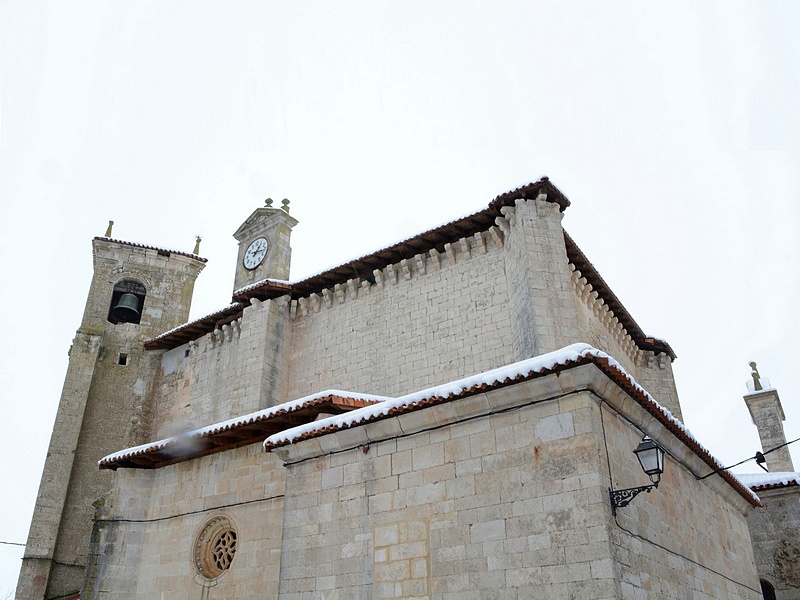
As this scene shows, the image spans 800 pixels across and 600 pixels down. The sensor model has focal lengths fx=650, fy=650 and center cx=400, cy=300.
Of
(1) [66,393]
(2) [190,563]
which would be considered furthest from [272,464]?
(1) [66,393]

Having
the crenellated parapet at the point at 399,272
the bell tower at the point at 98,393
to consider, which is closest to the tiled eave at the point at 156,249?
the bell tower at the point at 98,393

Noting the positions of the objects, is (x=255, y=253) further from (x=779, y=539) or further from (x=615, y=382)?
(x=615, y=382)

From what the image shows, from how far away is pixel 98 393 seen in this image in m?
18.7

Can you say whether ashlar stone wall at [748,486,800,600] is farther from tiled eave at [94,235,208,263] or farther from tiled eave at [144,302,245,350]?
tiled eave at [94,235,208,263]

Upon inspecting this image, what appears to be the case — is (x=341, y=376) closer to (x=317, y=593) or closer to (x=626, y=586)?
(x=317, y=593)

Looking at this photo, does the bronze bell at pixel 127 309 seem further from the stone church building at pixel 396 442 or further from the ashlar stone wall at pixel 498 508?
the ashlar stone wall at pixel 498 508

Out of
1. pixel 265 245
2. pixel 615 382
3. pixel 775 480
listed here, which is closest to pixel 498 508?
pixel 615 382

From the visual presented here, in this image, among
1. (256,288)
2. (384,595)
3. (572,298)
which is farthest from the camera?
(256,288)

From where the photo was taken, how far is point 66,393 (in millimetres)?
18188

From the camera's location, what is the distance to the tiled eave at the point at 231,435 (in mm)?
8680

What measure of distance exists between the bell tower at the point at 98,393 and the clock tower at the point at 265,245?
210 cm

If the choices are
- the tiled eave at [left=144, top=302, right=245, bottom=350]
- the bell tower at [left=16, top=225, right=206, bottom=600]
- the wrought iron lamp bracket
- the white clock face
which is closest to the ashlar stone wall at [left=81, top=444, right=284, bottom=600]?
the wrought iron lamp bracket

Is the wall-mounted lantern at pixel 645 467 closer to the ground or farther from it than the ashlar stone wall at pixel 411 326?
closer to the ground

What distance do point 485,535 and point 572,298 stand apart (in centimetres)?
636
